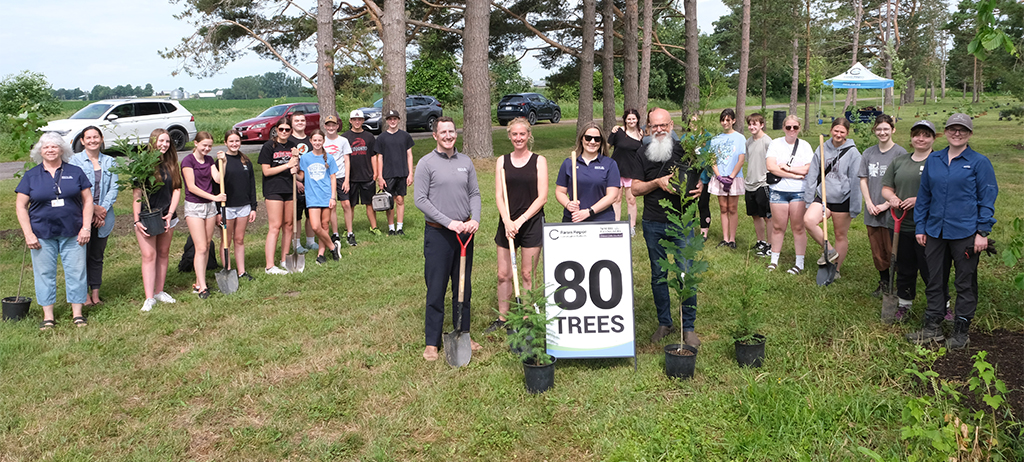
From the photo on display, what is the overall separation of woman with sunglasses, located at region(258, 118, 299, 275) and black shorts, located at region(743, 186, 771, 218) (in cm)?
545

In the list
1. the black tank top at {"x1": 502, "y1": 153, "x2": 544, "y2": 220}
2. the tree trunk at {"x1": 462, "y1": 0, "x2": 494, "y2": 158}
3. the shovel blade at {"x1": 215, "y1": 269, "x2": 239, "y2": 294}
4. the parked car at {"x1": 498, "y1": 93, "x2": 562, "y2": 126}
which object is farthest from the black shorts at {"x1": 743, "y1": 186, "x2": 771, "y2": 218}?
the parked car at {"x1": 498, "y1": 93, "x2": 562, "y2": 126}

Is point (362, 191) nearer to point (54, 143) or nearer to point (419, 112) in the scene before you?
point (54, 143)

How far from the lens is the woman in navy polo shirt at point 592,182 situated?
5539mm

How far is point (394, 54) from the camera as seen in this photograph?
15.3 meters

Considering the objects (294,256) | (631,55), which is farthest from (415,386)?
(631,55)

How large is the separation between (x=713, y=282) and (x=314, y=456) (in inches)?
189

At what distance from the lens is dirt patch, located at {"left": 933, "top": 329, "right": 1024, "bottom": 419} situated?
425cm

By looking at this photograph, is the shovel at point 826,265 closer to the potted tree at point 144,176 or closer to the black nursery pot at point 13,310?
the potted tree at point 144,176

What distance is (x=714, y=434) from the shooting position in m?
4.12

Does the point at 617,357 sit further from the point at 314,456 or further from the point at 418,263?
the point at 418,263

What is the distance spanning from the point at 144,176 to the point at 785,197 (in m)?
6.62

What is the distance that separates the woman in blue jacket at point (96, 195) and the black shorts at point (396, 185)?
4.07 metres

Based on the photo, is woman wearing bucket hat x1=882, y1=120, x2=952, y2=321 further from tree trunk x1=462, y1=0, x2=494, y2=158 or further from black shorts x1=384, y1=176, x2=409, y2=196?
tree trunk x1=462, y1=0, x2=494, y2=158

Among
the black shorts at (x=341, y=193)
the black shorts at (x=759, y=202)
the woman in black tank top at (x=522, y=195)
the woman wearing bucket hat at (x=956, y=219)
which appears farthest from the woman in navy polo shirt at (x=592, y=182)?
the black shorts at (x=341, y=193)
